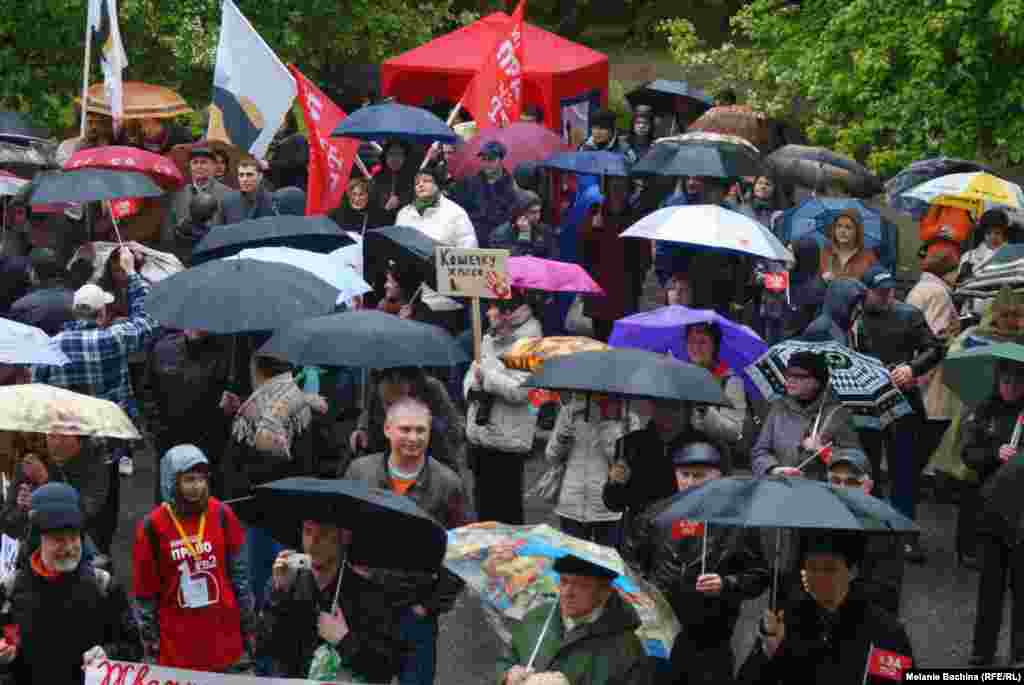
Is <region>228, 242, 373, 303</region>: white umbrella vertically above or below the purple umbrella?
above

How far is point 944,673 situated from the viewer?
783cm

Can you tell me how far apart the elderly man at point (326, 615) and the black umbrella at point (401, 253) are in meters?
5.03

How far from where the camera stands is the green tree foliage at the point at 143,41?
20.3 meters

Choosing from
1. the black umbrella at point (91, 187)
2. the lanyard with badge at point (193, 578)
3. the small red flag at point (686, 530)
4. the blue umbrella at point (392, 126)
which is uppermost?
the blue umbrella at point (392, 126)

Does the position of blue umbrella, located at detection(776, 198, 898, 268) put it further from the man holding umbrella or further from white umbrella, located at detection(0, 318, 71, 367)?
white umbrella, located at detection(0, 318, 71, 367)

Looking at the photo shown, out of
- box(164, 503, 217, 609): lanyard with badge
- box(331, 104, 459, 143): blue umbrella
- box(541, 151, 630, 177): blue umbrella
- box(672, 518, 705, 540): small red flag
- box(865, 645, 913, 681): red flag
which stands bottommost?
box(164, 503, 217, 609): lanyard with badge

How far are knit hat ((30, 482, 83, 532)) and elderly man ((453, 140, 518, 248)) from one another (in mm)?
8472

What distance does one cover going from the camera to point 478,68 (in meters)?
22.5

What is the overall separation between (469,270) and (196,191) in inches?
185

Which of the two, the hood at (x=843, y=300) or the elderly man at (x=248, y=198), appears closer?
the hood at (x=843, y=300)

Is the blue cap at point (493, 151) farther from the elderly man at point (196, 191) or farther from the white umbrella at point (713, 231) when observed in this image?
the white umbrella at point (713, 231)

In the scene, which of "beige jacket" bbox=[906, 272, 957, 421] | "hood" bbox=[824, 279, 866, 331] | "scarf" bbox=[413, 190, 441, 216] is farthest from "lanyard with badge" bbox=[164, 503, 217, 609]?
"scarf" bbox=[413, 190, 441, 216]

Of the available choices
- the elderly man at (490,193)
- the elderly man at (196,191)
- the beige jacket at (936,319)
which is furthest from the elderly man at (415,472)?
the elderly man at (490,193)

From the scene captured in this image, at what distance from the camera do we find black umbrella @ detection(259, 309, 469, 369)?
10234mm
